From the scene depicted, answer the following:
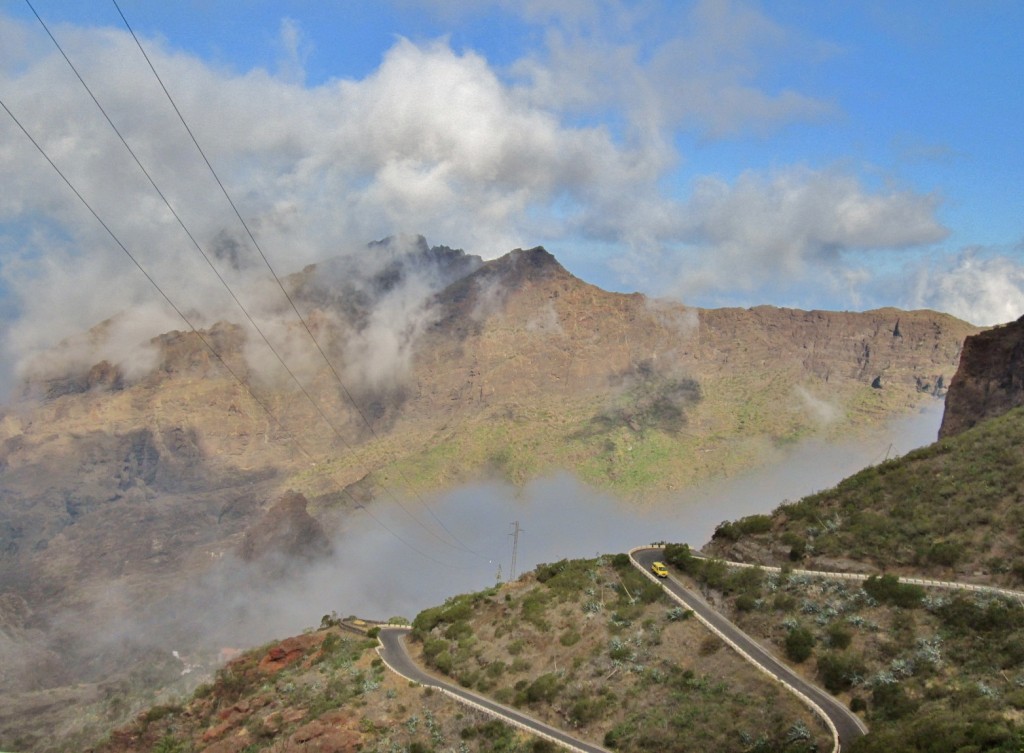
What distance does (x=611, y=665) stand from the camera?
170ft

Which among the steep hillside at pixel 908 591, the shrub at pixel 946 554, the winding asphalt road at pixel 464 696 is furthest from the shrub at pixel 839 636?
the winding asphalt road at pixel 464 696

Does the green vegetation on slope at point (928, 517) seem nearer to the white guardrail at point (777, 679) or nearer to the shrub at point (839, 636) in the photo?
the shrub at point (839, 636)

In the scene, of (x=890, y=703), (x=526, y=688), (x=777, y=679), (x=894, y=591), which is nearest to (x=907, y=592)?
(x=894, y=591)

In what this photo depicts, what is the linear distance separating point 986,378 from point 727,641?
74534 mm

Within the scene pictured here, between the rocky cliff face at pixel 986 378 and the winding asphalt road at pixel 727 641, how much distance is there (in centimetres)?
5673

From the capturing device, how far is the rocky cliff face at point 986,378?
98938mm

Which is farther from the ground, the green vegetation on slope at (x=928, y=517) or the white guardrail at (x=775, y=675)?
the green vegetation on slope at (x=928, y=517)

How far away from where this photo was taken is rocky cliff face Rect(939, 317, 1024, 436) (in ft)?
325

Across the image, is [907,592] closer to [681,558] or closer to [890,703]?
[890,703]

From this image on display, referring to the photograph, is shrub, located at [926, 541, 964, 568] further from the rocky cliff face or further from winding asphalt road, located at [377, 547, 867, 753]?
the rocky cliff face

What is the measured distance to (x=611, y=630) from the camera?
56125 mm

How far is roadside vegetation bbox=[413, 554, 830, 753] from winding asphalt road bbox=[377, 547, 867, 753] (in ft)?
2.57

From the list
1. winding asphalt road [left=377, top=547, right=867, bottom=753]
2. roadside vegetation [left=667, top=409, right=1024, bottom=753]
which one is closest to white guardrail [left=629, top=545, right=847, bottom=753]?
winding asphalt road [left=377, top=547, right=867, bottom=753]

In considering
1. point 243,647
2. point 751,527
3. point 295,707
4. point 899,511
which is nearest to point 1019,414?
point 899,511
